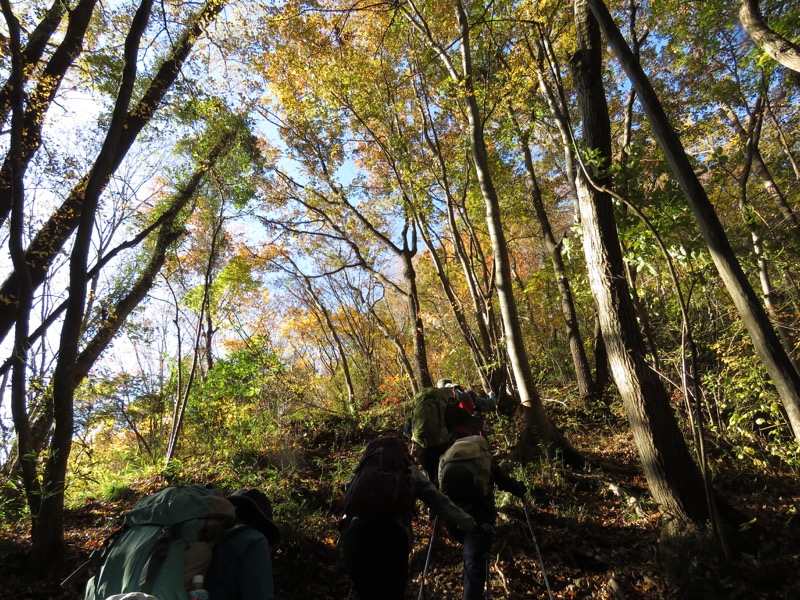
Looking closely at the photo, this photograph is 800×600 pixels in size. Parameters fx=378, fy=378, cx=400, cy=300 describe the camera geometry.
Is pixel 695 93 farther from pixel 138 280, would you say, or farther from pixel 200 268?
pixel 138 280

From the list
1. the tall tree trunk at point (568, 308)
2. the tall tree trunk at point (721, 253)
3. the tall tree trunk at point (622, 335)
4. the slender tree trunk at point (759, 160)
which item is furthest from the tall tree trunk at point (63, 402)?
the slender tree trunk at point (759, 160)

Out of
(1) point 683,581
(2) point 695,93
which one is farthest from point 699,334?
(2) point 695,93

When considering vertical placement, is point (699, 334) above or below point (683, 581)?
above

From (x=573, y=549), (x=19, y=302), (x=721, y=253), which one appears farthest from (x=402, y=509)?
(x=19, y=302)

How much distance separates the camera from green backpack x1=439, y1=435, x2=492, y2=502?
10.4ft

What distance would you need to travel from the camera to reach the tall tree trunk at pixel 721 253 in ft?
8.30

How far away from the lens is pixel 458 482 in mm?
3168

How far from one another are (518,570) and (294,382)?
682cm

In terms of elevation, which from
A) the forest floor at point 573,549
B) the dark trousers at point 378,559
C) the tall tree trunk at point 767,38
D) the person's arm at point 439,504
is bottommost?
the forest floor at point 573,549

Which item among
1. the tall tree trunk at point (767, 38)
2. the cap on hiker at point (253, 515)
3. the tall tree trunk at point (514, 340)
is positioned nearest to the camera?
the cap on hiker at point (253, 515)

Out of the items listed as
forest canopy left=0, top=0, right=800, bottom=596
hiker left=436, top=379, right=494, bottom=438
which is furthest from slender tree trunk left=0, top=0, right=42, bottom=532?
hiker left=436, top=379, right=494, bottom=438

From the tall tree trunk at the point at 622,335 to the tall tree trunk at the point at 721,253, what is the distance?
38.1 inches

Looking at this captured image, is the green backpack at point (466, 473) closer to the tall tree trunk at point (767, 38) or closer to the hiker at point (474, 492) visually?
the hiker at point (474, 492)

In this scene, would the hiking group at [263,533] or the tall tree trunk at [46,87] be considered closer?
the hiking group at [263,533]
